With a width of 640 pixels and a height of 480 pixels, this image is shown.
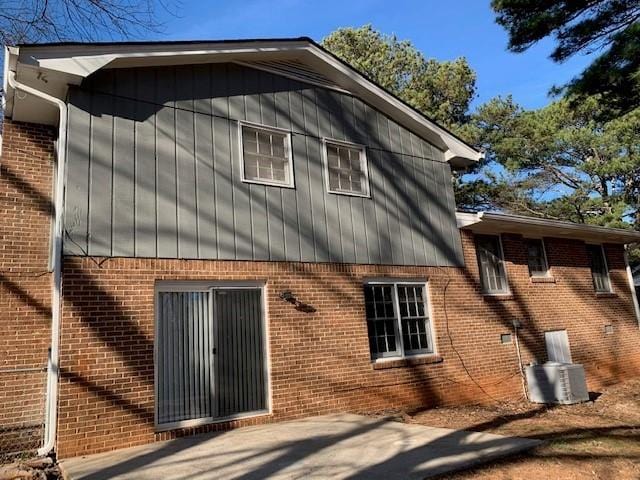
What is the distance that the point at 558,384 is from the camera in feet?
36.4

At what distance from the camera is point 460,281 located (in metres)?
11.4

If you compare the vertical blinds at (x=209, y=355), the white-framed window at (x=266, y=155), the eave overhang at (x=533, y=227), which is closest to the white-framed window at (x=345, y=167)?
the white-framed window at (x=266, y=155)

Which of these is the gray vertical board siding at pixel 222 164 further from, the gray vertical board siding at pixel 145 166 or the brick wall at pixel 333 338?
the gray vertical board siding at pixel 145 166

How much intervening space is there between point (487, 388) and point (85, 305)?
8.38 meters

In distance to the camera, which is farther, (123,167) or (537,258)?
(537,258)

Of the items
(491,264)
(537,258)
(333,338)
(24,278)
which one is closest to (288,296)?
(333,338)

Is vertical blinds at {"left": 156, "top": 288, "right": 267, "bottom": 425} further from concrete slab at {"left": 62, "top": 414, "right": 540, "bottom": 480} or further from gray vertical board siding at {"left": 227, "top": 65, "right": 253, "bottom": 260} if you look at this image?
gray vertical board siding at {"left": 227, "top": 65, "right": 253, "bottom": 260}

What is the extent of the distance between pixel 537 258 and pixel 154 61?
Result: 412 inches

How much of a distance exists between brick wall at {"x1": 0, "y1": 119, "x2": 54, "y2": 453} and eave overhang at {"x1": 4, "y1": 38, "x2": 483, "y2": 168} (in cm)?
62

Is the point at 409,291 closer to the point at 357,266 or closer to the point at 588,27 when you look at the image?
the point at 357,266

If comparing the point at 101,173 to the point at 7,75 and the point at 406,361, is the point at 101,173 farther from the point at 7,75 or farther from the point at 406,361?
the point at 406,361

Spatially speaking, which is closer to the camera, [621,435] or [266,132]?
[621,435]

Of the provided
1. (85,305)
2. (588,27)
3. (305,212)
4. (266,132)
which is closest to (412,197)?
(305,212)

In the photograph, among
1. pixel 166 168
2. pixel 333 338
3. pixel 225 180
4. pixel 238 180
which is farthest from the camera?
pixel 333 338
